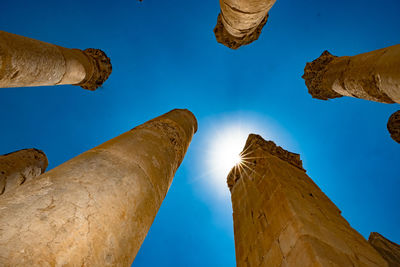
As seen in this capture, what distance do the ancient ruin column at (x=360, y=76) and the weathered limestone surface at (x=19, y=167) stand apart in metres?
10.6

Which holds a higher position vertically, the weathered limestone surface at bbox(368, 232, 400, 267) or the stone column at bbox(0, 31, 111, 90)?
the weathered limestone surface at bbox(368, 232, 400, 267)

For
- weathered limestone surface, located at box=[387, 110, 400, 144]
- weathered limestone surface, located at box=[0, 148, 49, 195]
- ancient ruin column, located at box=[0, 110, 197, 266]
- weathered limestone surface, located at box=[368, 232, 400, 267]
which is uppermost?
weathered limestone surface, located at box=[387, 110, 400, 144]

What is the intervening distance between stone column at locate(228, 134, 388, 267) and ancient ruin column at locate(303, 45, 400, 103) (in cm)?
262

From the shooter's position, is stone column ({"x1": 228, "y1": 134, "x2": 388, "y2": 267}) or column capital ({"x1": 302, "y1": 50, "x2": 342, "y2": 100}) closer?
stone column ({"x1": 228, "y1": 134, "x2": 388, "y2": 267})

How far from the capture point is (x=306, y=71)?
8.16 metres

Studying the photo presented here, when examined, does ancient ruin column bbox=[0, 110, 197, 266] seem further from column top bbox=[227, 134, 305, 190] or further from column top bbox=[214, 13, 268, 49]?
column top bbox=[214, 13, 268, 49]

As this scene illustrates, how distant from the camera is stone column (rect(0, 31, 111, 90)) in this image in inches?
160

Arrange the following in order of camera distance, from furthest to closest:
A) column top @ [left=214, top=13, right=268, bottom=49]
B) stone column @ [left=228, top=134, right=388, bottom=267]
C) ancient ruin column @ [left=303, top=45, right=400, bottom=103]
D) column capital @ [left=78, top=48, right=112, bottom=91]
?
1. column capital @ [left=78, top=48, right=112, bottom=91]
2. column top @ [left=214, top=13, right=268, bottom=49]
3. ancient ruin column @ [left=303, top=45, right=400, bottom=103]
4. stone column @ [left=228, top=134, right=388, bottom=267]

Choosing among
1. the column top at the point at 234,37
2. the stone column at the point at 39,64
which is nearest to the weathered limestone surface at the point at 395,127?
the column top at the point at 234,37

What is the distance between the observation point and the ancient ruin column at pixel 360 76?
401 cm

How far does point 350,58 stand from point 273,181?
467cm

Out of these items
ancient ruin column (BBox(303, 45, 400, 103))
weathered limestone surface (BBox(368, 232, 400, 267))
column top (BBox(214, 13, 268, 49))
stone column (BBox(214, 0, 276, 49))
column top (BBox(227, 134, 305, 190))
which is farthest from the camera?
column top (BBox(214, 13, 268, 49))

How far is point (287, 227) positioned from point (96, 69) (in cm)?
844

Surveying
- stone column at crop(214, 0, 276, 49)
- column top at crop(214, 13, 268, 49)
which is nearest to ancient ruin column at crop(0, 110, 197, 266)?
stone column at crop(214, 0, 276, 49)
